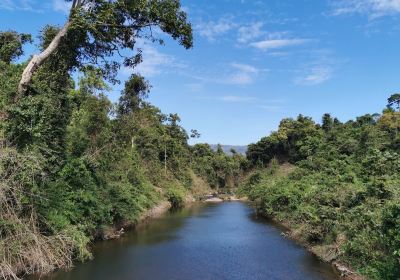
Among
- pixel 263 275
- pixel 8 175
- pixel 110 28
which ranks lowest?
pixel 263 275

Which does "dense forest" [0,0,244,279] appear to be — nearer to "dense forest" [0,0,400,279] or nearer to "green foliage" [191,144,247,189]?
"dense forest" [0,0,400,279]

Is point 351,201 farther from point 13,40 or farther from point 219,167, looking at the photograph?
point 219,167

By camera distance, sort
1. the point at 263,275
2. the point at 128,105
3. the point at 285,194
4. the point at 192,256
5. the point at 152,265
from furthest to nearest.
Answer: the point at 128,105 → the point at 285,194 → the point at 192,256 → the point at 152,265 → the point at 263,275

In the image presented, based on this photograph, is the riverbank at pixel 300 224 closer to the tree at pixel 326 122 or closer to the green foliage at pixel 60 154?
the green foliage at pixel 60 154

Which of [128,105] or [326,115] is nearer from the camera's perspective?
[128,105]

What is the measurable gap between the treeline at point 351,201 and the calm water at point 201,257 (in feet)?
5.35

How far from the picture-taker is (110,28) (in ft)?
66.9

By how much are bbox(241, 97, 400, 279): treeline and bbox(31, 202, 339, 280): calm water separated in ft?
5.35

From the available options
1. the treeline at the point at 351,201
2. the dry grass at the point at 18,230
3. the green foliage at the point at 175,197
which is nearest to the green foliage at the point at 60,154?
the dry grass at the point at 18,230

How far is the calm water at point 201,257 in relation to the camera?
1981cm

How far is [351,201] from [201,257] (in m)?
9.19

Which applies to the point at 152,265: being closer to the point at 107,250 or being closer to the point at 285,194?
the point at 107,250

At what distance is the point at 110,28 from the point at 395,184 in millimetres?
16347

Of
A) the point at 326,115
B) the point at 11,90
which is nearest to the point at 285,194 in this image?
the point at 11,90
